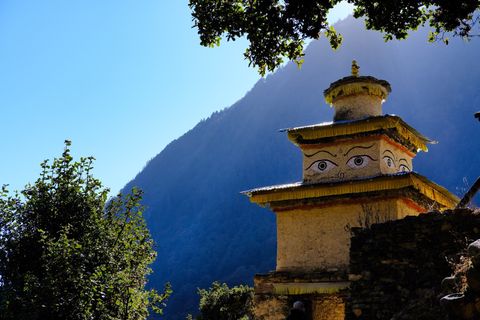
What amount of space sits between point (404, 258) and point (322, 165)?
8866 millimetres

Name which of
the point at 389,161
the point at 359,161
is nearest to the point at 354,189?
the point at 359,161

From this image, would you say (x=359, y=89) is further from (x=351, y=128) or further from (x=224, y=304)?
(x=224, y=304)

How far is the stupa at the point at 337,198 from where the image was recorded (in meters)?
16.3

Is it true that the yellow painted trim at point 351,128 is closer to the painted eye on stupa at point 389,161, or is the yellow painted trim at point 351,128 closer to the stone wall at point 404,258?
the painted eye on stupa at point 389,161

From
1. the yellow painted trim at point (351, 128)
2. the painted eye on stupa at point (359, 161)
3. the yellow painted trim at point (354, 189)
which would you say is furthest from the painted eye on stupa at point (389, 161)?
the yellow painted trim at point (354, 189)

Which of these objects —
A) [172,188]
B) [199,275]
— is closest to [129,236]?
[199,275]

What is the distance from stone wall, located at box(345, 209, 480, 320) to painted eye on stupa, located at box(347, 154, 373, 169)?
25.8 feet

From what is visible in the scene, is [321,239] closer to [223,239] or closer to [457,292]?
[457,292]

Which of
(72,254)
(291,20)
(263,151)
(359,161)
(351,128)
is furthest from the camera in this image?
(263,151)

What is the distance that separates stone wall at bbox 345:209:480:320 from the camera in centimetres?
937

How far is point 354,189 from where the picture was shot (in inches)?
662

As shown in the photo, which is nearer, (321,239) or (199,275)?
(321,239)

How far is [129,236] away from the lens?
1731 cm

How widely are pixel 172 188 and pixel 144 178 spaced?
46.2 feet
